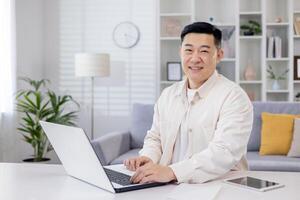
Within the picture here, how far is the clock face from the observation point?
486 centimetres

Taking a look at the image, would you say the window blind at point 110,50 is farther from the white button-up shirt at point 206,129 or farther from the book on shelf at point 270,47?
the white button-up shirt at point 206,129

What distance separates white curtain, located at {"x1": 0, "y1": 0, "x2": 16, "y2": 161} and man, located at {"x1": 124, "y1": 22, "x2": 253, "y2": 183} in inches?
102

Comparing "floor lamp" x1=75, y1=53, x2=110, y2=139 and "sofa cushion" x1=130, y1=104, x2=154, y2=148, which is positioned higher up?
"floor lamp" x1=75, y1=53, x2=110, y2=139

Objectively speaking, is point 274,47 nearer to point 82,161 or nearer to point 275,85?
point 275,85

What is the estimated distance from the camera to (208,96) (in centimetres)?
171

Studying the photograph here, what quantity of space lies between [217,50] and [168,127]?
1.30ft

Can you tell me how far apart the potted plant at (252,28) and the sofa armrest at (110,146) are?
1808mm

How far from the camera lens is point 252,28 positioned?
14.8 feet

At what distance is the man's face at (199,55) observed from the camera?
1.65 m

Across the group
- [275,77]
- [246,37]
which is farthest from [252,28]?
[275,77]

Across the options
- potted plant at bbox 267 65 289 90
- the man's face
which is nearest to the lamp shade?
potted plant at bbox 267 65 289 90

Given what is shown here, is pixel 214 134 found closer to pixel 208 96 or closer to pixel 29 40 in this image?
pixel 208 96

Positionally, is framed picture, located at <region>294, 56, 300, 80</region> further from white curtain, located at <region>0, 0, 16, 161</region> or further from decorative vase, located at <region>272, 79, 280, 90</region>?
white curtain, located at <region>0, 0, 16, 161</region>

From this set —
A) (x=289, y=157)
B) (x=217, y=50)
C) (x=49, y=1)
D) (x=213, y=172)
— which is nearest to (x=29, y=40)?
(x=49, y=1)
